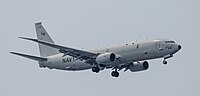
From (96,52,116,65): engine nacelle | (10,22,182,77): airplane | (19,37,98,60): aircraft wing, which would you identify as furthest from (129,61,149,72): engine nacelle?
(96,52,116,65): engine nacelle

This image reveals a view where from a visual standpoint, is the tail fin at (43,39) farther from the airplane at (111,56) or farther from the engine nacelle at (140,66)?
the engine nacelle at (140,66)

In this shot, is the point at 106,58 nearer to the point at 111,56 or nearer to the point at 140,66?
the point at 111,56

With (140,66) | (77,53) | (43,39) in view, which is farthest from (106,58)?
(43,39)

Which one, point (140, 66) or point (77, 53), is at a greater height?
point (77, 53)

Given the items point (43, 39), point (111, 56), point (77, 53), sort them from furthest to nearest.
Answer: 1. point (43, 39)
2. point (77, 53)
3. point (111, 56)

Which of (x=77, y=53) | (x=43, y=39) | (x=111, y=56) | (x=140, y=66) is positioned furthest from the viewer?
(x=43, y=39)

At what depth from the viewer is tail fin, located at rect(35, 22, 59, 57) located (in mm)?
105812

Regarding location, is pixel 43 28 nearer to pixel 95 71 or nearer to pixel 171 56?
pixel 95 71

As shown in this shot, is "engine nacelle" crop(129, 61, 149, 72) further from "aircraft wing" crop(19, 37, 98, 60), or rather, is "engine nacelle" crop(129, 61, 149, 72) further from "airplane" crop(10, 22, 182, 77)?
"aircraft wing" crop(19, 37, 98, 60)

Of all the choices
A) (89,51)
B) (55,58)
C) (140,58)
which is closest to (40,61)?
(55,58)

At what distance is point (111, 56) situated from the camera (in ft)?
306

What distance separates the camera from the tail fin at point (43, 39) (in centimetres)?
10581

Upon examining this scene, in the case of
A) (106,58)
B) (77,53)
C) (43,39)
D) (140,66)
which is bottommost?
(140,66)

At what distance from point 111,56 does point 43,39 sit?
1820cm
